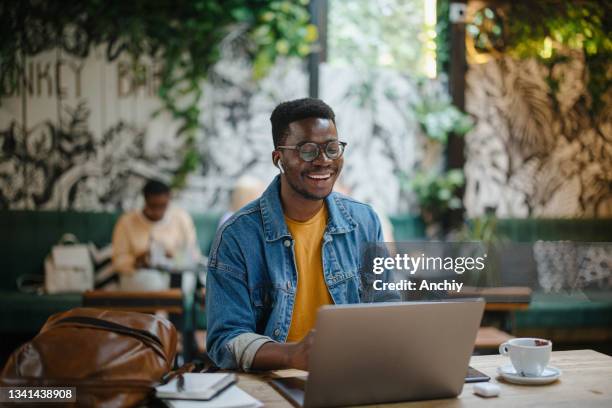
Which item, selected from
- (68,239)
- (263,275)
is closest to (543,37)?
(68,239)

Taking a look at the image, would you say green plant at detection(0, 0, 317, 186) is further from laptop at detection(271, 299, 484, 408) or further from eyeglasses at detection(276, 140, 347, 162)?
laptop at detection(271, 299, 484, 408)

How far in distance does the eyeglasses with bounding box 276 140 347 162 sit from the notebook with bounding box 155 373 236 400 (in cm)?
72

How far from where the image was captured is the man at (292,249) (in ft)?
5.89

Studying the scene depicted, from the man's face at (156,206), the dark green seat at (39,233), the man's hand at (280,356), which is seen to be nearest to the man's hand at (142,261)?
the man's face at (156,206)

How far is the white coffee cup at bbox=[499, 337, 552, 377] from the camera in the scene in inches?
61.4

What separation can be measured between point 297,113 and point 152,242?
3.04 metres

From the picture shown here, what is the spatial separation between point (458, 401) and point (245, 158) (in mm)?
4212

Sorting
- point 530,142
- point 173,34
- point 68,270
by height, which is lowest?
point 68,270

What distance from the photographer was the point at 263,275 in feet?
6.15

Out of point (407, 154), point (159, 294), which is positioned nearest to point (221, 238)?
point (159, 294)

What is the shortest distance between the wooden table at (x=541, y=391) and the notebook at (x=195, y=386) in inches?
3.9

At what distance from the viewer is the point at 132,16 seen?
206 inches

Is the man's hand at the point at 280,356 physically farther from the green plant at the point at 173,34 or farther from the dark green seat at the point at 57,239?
the green plant at the point at 173,34

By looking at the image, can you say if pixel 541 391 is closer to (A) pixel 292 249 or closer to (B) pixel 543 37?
(A) pixel 292 249
